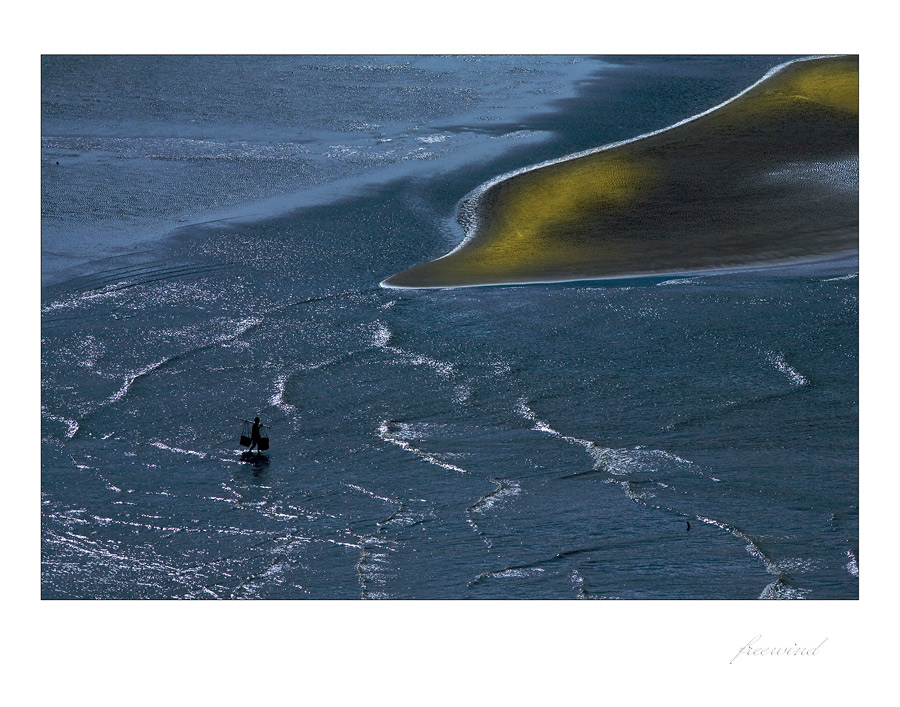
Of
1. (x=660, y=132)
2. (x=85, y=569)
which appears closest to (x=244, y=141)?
(x=660, y=132)

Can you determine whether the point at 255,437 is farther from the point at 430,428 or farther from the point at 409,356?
the point at 409,356

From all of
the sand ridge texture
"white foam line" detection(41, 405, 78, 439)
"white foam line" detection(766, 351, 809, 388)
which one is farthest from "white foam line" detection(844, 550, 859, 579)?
"white foam line" detection(41, 405, 78, 439)

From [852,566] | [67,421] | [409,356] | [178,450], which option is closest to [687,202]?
[409,356]

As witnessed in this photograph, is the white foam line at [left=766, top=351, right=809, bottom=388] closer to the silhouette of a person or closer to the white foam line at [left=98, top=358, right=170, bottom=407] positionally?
the silhouette of a person

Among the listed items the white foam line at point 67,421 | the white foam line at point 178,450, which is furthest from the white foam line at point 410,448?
the white foam line at point 67,421

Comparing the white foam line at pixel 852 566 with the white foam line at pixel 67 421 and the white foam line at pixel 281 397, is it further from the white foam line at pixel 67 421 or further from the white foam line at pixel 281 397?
the white foam line at pixel 67 421

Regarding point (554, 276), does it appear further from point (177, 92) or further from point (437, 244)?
point (177, 92)
